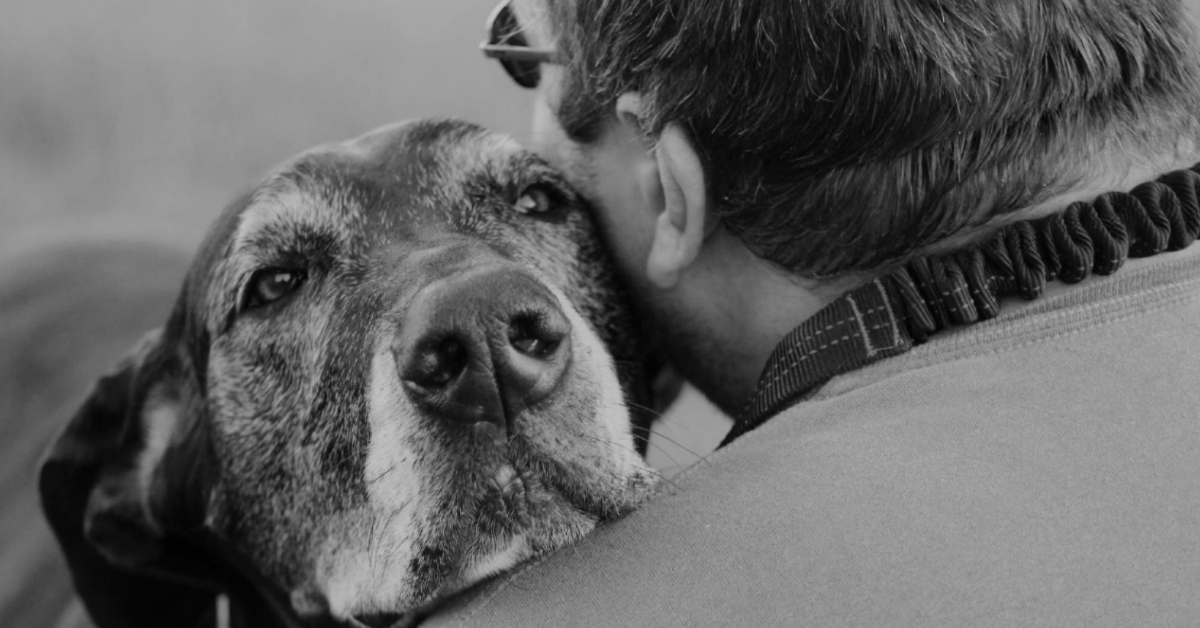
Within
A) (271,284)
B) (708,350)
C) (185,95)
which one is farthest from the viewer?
(185,95)

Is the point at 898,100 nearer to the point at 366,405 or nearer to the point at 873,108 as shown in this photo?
the point at 873,108

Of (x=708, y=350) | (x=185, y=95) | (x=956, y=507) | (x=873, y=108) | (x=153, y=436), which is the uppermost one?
(x=873, y=108)

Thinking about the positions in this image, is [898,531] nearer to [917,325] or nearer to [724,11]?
[917,325]

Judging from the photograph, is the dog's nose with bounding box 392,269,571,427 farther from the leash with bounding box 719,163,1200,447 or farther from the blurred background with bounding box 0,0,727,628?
the blurred background with bounding box 0,0,727,628

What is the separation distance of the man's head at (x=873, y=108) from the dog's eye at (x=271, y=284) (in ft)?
3.00

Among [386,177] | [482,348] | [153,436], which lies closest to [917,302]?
[482,348]

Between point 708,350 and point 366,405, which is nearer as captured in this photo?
point 366,405

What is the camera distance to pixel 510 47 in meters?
2.39

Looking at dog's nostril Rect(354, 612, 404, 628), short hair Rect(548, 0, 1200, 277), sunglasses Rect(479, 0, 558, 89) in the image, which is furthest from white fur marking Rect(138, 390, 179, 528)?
short hair Rect(548, 0, 1200, 277)

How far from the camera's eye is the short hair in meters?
1.69

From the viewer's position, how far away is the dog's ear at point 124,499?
9.63ft

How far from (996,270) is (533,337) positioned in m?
0.75

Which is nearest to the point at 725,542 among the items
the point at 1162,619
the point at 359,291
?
the point at 1162,619

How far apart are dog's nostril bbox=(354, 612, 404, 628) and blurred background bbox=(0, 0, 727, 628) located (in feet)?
8.39
